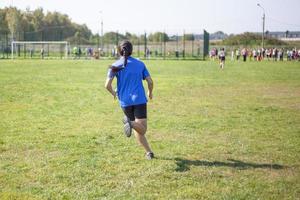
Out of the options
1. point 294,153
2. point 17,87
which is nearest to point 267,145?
point 294,153

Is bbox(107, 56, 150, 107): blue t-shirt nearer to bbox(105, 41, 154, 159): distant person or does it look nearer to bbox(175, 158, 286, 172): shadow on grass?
bbox(105, 41, 154, 159): distant person

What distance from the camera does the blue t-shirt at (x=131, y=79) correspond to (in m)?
6.71

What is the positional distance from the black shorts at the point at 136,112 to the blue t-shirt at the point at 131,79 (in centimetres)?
7

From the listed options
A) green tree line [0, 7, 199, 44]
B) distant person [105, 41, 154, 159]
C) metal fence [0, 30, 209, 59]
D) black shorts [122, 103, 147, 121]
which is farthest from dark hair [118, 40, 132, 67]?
green tree line [0, 7, 199, 44]

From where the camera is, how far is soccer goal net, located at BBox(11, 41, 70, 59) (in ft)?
188

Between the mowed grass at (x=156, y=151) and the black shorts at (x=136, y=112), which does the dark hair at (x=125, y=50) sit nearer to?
the black shorts at (x=136, y=112)

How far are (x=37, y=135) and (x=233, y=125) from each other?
444 centimetres

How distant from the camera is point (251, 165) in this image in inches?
265

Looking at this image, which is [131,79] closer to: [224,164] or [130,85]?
[130,85]

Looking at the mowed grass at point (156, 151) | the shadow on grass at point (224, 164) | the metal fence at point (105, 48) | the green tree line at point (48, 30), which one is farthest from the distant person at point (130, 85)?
the green tree line at point (48, 30)

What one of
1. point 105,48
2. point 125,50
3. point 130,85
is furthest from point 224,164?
point 105,48

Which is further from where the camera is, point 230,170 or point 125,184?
point 230,170

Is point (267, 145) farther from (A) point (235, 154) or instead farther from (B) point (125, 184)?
(B) point (125, 184)

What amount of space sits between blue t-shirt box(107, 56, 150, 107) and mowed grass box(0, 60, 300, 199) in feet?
3.26
